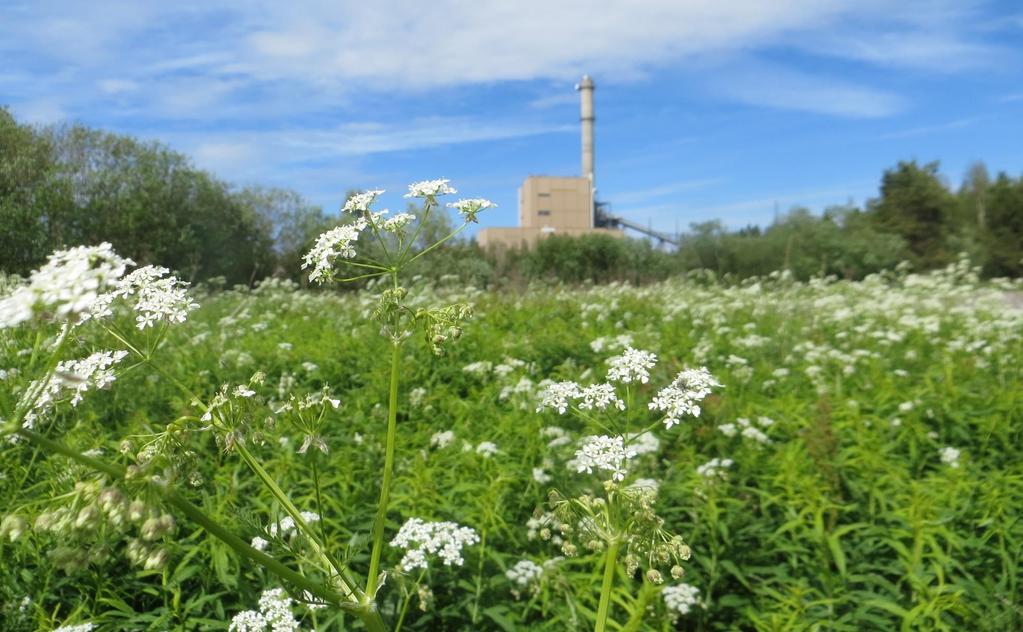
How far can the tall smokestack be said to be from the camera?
8431 centimetres

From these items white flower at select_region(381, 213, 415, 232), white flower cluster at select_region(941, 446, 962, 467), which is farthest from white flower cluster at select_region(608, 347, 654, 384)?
white flower cluster at select_region(941, 446, 962, 467)

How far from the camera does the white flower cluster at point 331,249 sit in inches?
73.0

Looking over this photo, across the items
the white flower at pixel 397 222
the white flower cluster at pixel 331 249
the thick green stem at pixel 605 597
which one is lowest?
the thick green stem at pixel 605 597

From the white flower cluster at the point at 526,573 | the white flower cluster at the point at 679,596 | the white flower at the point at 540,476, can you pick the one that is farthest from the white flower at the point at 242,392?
the white flower at the point at 540,476

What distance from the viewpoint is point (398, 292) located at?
1.77m

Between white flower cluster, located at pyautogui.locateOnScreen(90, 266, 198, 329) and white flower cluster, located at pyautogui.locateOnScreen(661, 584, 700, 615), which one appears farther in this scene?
white flower cluster, located at pyautogui.locateOnScreen(661, 584, 700, 615)

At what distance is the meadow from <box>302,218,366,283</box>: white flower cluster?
0.18 meters

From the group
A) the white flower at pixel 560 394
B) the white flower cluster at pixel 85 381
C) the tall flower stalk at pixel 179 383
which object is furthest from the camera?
the white flower at pixel 560 394

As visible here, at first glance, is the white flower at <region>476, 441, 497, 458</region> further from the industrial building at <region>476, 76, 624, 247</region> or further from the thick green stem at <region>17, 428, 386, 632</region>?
the industrial building at <region>476, 76, 624, 247</region>

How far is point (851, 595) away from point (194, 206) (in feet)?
132

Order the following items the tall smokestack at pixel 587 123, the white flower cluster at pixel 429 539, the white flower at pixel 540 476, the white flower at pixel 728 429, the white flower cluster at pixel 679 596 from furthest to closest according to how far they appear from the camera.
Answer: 1. the tall smokestack at pixel 587 123
2. the white flower at pixel 728 429
3. the white flower at pixel 540 476
4. the white flower cluster at pixel 679 596
5. the white flower cluster at pixel 429 539

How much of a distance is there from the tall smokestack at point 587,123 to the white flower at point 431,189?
281ft

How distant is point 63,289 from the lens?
3.86 feet

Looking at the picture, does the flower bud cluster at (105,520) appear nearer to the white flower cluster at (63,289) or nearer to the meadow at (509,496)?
the meadow at (509,496)
